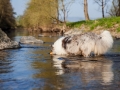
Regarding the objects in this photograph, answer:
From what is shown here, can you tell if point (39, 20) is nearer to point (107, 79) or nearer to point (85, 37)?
point (85, 37)

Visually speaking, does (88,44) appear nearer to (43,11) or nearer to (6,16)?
(43,11)

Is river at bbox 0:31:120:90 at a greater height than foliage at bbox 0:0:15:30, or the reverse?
foliage at bbox 0:0:15:30

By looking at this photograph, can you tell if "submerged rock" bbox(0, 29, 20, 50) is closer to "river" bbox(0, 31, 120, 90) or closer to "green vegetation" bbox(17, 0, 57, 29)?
"river" bbox(0, 31, 120, 90)

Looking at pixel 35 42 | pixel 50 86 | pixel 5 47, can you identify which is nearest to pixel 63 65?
pixel 50 86

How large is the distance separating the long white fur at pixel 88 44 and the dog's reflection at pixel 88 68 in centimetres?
57

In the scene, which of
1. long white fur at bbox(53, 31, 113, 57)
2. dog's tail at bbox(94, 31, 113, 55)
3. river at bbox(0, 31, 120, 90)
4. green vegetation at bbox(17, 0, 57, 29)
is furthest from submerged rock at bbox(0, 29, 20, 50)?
green vegetation at bbox(17, 0, 57, 29)

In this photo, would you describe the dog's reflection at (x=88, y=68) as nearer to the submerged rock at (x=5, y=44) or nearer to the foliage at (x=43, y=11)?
the submerged rock at (x=5, y=44)

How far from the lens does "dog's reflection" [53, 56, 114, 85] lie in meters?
7.30

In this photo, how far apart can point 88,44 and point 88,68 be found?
2547 millimetres

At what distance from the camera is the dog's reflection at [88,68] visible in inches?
287

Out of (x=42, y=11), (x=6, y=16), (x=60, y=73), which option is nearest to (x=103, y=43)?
(x=60, y=73)

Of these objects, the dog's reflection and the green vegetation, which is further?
the green vegetation

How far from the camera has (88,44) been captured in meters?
11.2

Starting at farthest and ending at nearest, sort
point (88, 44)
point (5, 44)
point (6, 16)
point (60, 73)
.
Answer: point (6, 16) → point (5, 44) → point (88, 44) → point (60, 73)
